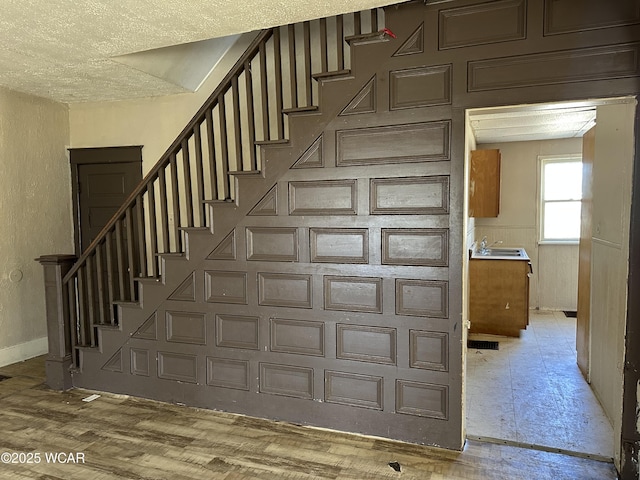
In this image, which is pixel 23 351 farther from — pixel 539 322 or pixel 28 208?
pixel 539 322

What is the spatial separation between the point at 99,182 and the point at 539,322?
19.2 feet

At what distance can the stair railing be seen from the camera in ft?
9.90

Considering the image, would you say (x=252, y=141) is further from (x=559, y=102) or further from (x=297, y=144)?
(x=559, y=102)

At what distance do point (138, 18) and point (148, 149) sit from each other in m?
2.16

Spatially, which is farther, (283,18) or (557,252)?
(557,252)

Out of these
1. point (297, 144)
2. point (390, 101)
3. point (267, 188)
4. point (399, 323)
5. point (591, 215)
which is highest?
point (390, 101)

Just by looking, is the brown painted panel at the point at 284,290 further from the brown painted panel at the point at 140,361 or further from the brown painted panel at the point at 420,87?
the brown painted panel at the point at 420,87

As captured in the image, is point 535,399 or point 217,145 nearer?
point 535,399

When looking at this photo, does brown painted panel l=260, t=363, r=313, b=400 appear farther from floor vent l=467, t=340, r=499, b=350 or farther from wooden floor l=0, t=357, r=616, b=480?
floor vent l=467, t=340, r=499, b=350

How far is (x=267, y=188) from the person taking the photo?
A: 3.04 metres

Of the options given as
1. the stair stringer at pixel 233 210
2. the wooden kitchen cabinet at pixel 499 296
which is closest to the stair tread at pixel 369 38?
the stair stringer at pixel 233 210

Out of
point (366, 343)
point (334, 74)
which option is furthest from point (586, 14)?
point (366, 343)

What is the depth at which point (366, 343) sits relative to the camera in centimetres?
285

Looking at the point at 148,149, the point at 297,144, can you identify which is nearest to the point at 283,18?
the point at 297,144
